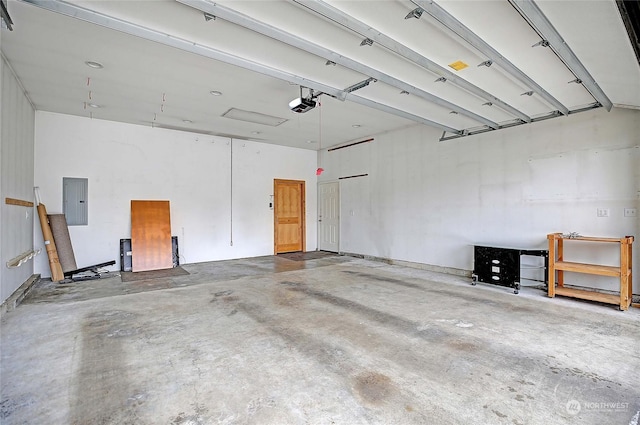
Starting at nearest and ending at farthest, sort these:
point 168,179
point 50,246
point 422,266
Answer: point 50,246 → point 422,266 → point 168,179

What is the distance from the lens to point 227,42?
316 cm

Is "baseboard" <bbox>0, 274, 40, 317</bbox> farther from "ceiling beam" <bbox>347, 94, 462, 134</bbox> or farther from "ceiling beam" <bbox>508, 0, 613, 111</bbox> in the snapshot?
"ceiling beam" <bbox>508, 0, 613, 111</bbox>

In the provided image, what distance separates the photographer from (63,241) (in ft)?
18.8

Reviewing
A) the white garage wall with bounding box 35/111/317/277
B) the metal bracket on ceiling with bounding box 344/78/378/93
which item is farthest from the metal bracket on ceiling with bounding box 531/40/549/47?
the white garage wall with bounding box 35/111/317/277

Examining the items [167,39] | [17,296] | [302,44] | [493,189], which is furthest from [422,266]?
[17,296]

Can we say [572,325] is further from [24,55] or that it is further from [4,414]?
[24,55]

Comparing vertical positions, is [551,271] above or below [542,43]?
below

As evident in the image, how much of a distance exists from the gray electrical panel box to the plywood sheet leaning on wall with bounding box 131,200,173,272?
808 mm

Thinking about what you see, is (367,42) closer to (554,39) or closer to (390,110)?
(554,39)

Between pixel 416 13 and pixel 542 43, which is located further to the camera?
pixel 542 43

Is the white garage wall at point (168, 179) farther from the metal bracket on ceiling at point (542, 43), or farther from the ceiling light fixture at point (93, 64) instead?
the metal bracket on ceiling at point (542, 43)

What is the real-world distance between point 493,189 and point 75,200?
7891 millimetres

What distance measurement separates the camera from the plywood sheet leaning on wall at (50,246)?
5461 millimetres

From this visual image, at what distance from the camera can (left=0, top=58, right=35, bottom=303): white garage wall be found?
3.79 m
